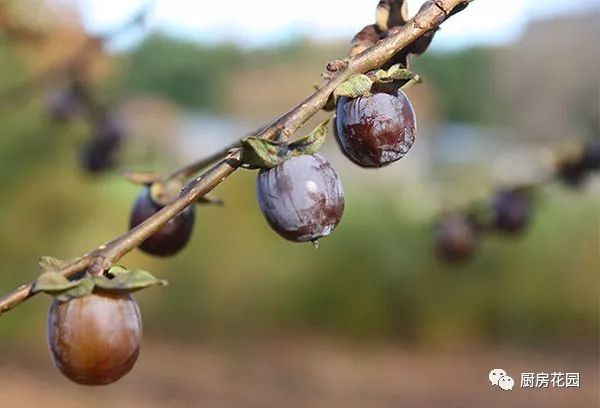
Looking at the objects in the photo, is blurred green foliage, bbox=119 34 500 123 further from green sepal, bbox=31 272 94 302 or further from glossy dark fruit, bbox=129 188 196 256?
green sepal, bbox=31 272 94 302

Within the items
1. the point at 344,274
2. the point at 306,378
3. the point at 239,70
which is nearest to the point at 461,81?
the point at 239,70

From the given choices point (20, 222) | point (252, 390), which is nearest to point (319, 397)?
point (252, 390)

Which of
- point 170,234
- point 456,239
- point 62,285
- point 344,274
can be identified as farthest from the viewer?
point 344,274

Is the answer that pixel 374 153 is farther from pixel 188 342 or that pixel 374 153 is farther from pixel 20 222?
pixel 188 342

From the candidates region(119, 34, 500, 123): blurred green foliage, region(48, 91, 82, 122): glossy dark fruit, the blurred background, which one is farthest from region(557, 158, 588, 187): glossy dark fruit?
region(119, 34, 500, 123): blurred green foliage

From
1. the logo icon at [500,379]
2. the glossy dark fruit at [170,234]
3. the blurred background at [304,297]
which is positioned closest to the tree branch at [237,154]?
the glossy dark fruit at [170,234]

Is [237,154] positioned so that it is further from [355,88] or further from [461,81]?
[461,81]
